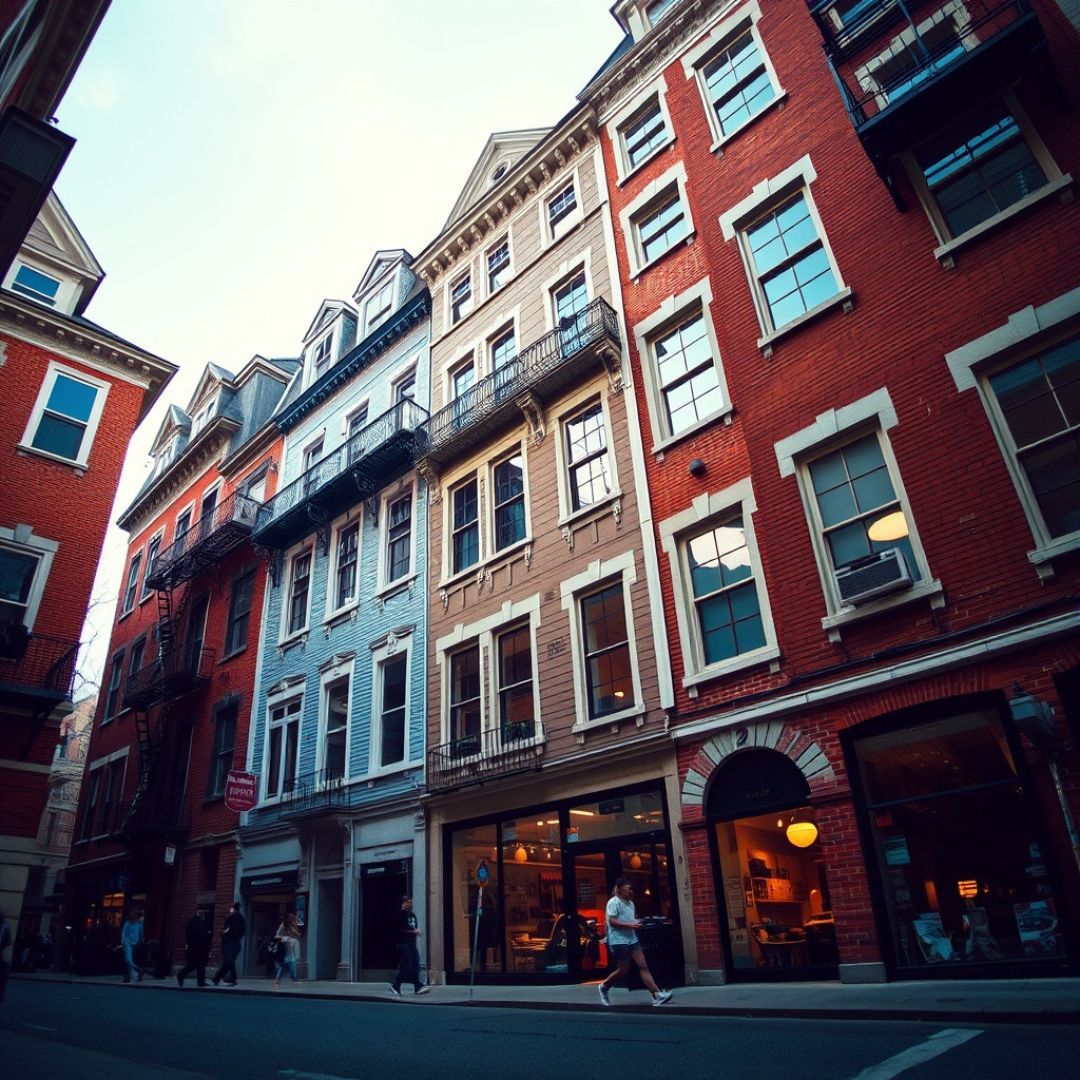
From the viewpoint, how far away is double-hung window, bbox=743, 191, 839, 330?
43.3ft

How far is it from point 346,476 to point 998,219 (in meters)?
15.8

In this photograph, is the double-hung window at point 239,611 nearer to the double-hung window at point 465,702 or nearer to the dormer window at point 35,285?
the dormer window at point 35,285

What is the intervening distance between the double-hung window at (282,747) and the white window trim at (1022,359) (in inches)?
692

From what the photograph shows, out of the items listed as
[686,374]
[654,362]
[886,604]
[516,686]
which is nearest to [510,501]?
[516,686]

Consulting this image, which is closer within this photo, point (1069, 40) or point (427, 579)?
point (1069, 40)

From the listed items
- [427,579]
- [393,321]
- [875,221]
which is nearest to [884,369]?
[875,221]

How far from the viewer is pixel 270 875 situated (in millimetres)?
20016

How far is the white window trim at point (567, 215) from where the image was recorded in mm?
18864

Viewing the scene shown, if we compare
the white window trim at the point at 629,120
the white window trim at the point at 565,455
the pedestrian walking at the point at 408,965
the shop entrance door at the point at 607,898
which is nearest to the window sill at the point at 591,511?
the white window trim at the point at 565,455

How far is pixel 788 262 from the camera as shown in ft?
44.9

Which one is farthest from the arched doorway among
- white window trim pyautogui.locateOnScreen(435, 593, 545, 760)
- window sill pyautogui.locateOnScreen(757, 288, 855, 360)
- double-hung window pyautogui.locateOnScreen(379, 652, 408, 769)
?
double-hung window pyautogui.locateOnScreen(379, 652, 408, 769)

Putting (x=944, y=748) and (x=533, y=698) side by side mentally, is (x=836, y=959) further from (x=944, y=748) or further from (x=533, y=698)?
(x=533, y=698)

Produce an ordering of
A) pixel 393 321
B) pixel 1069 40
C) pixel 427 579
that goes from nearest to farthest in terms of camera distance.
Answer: pixel 1069 40 < pixel 427 579 < pixel 393 321

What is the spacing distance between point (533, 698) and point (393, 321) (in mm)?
13064
